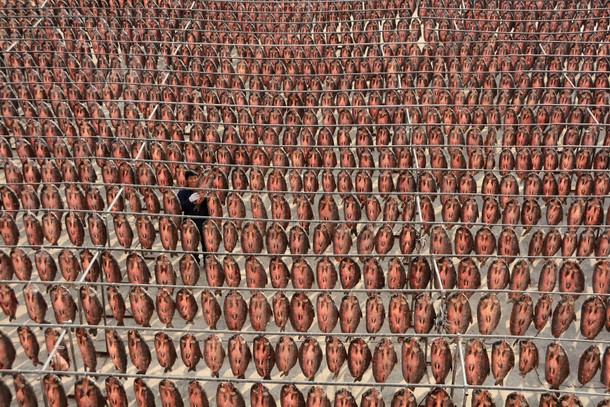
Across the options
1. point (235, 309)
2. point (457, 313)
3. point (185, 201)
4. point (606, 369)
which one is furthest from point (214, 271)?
point (606, 369)

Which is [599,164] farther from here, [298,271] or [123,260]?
[123,260]

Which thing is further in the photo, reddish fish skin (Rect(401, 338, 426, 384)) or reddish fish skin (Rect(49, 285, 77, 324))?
reddish fish skin (Rect(49, 285, 77, 324))

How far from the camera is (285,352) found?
925cm

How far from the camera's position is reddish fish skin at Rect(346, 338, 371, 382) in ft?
30.0

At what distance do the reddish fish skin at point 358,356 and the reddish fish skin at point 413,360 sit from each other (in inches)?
18.7

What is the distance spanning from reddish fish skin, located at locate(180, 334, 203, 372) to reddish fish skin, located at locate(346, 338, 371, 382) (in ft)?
6.52

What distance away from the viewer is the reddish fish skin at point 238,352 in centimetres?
912

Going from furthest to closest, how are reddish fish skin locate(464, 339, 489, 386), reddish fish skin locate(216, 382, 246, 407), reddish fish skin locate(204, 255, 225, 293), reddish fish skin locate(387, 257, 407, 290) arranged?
reddish fish skin locate(204, 255, 225, 293) → reddish fish skin locate(387, 257, 407, 290) → reddish fish skin locate(464, 339, 489, 386) → reddish fish skin locate(216, 382, 246, 407)

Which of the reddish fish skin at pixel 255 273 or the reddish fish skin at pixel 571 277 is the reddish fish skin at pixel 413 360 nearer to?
the reddish fish skin at pixel 255 273

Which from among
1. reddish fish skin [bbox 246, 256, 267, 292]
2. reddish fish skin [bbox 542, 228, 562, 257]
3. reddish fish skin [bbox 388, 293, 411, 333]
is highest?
reddish fish skin [bbox 542, 228, 562, 257]

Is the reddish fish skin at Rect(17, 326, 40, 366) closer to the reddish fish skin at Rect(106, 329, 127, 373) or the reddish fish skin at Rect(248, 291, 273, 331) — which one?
the reddish fish skin at Rect(106, 329, 127, 373)

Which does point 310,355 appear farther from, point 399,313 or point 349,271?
point 349,271

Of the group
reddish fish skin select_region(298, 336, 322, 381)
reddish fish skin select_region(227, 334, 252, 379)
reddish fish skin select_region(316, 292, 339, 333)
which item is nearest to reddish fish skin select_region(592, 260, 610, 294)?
reddish fish skin select_region(316, 292, 339, 333)

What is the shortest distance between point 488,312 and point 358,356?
78.1 inches
